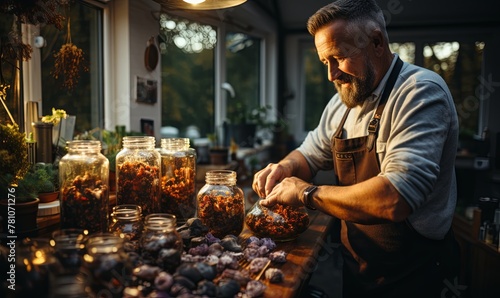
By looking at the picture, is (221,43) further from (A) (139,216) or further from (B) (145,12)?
(A) (139,216)

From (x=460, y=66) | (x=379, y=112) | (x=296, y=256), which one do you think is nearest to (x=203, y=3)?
(x=379, y=112)

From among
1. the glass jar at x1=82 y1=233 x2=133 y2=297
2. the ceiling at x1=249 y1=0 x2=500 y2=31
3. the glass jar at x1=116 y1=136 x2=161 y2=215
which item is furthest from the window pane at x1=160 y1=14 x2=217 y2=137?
the glass jar at x1=82 y1=233 x2=133 y2=297

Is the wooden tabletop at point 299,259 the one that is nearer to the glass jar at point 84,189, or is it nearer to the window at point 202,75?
the glass jar at point 84,189

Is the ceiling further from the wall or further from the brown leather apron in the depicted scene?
the brown leather apron

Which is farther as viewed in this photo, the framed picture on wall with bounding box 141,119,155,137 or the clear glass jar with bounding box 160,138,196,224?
the framed picture on wall with bounding box 141,119,155,137

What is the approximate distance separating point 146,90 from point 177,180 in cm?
112

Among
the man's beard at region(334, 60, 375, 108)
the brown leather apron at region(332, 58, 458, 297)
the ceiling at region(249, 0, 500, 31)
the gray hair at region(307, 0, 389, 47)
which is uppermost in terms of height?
the ceiling at region(249, 0, 500, 31)

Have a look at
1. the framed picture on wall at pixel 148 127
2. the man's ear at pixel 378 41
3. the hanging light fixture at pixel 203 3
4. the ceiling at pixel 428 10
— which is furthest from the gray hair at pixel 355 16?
the ceiling at pixel 428 10

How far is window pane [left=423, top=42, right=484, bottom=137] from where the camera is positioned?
4.79 m

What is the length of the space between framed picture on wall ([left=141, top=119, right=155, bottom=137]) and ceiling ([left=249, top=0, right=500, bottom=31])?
223 centimetres

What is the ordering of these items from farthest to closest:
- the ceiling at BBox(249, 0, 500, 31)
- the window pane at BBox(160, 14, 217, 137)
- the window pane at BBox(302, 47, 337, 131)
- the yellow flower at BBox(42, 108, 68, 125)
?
the window pane at BBox(302, 47, 337, 131) → the ceiling at BBox(249, 0, 500, 31) → the window pane at BBox(160, 14, 217, 137) → the yellow flower at BBox(42, 108, 68, 125)

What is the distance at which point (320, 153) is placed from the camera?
1.97 metres

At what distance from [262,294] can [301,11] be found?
14.2ft

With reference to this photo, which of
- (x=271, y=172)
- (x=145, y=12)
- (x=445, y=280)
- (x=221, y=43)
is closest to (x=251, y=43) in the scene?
(x=221, y=43)
